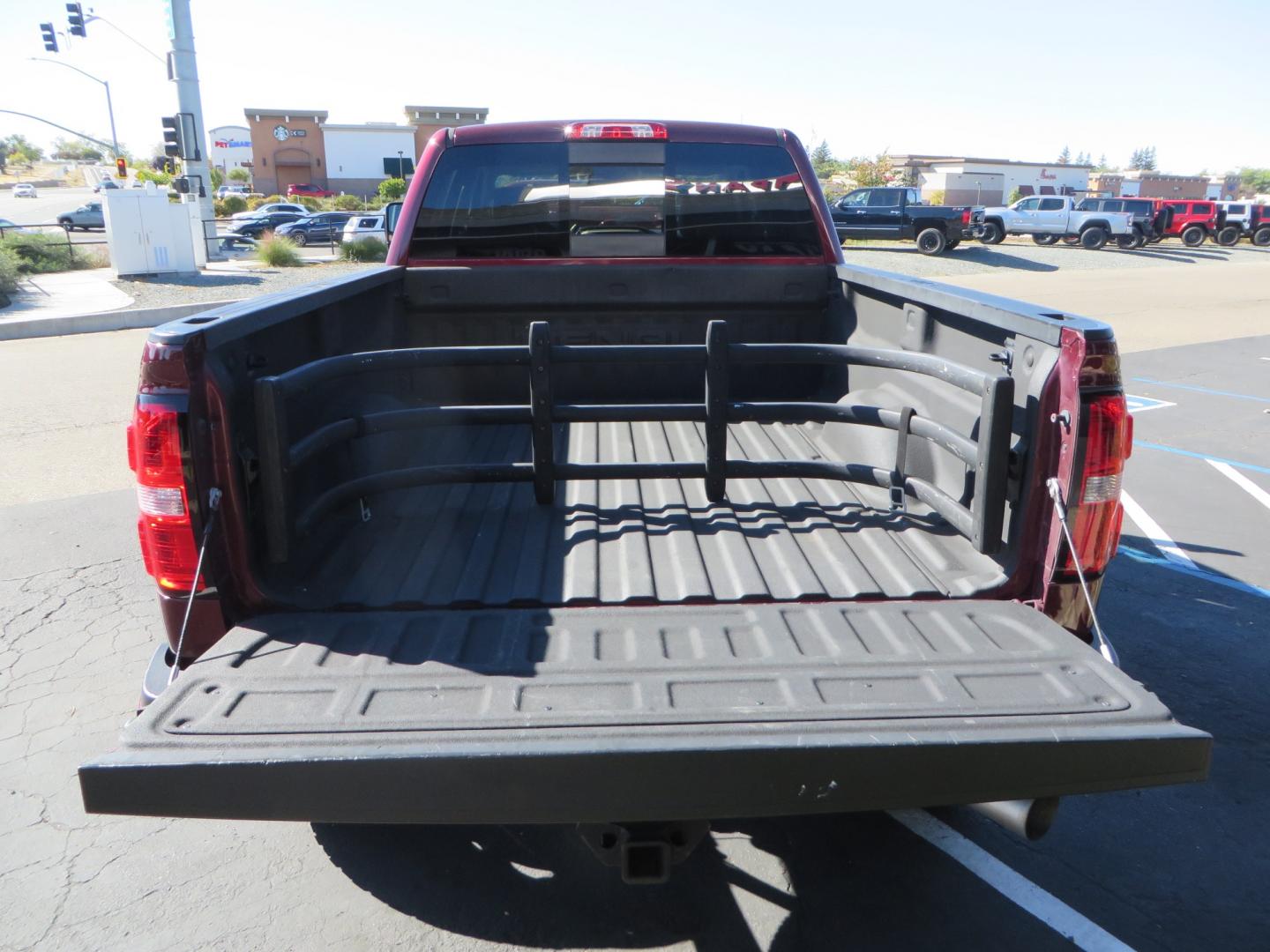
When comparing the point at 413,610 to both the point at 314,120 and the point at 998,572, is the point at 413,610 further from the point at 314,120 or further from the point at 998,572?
the point at 314,120

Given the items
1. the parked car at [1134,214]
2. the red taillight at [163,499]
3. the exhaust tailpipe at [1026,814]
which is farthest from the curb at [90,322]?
the parked car at [1134,214]

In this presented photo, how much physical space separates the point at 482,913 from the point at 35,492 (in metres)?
5.70

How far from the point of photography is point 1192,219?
3781 centimetres

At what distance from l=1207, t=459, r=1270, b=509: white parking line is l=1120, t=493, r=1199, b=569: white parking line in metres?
0.95

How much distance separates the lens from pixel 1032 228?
35.1 metres

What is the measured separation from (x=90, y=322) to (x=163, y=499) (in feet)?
49.6

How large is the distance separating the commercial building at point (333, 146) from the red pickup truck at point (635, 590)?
A: 75191 mm

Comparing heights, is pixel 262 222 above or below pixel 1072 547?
above

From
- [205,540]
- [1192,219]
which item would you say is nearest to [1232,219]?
[1192,219]

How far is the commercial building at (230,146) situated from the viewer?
90438 millimetres

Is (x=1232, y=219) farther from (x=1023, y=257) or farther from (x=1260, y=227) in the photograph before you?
(x=1023, y=257)

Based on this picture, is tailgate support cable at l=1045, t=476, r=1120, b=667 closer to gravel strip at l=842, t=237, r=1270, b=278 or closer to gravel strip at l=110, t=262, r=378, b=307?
gravel strip at l=110, t=262, r=378, b=307

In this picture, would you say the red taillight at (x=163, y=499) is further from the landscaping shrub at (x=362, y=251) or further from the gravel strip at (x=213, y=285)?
the landscaping shrub at (x=362, y=251)

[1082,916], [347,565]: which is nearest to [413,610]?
[347,565]
